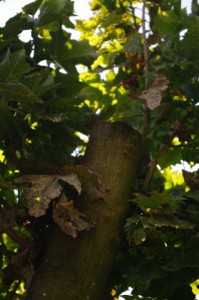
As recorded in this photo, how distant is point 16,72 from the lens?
4.10 feet

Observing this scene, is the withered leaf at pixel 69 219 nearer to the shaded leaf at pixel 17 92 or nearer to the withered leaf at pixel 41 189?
the withered leaf at pixel 41 189

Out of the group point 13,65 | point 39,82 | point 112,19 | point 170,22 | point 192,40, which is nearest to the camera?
point 13,65

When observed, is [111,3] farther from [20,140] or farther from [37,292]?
[37,292]

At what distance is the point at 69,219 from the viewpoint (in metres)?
1.30

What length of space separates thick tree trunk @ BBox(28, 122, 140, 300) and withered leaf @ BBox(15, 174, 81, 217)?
0.52ft

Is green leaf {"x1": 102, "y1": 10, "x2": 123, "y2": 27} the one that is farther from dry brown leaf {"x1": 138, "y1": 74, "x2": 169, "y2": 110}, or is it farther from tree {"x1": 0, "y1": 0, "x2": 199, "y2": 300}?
dry brown leaf {"x1": 138, "y1": 74, "x2": 169, "y2": 110}

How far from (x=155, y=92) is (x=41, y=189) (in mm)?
543

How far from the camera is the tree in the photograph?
127cm

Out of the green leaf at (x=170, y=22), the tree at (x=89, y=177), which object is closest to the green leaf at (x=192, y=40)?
the tree at (x=89, y=177)

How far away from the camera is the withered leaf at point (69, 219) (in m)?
1.25

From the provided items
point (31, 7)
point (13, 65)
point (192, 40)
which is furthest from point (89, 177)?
point (31, 7)

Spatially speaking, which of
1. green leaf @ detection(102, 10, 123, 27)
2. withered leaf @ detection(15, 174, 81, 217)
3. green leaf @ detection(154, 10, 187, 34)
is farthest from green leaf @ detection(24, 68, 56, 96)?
green leaf @ detection(102, 10, 123, 27)

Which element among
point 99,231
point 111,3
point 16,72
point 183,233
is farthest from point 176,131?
point 111,3

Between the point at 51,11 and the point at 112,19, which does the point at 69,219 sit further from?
the point at 112,19
